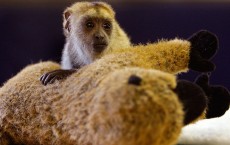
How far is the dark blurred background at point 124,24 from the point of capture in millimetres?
1890

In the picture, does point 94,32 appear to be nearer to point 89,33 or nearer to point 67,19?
point 89,33

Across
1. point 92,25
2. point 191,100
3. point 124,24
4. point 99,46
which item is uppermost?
point 124,24

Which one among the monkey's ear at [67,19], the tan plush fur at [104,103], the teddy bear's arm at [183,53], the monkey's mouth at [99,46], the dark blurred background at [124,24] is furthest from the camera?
the dark blurred background at [124,24]

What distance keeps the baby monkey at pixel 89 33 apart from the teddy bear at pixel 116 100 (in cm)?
23

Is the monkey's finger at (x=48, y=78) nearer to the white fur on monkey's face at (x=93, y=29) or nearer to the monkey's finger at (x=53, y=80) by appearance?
the monkey's finger at (x=53, y=80)

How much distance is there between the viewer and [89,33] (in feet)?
4.21

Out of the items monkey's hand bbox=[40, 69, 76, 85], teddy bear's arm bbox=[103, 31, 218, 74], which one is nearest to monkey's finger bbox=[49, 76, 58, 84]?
monkey's hand bbox=[40, 69, 76, 85]

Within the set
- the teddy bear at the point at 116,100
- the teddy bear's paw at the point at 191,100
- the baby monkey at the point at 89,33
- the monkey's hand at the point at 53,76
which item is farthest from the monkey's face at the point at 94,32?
→ the teddy bear's paw at the point at 191,100

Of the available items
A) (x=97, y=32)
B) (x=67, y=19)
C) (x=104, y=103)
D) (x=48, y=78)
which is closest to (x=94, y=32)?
(x=97, y=32)

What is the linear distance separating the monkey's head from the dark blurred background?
58 centimetres

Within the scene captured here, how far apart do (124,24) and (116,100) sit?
1443mm

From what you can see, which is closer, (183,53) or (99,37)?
(183,53)

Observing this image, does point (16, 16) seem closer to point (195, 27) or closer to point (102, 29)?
point (102, 29)

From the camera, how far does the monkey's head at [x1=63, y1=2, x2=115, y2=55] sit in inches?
48.4
